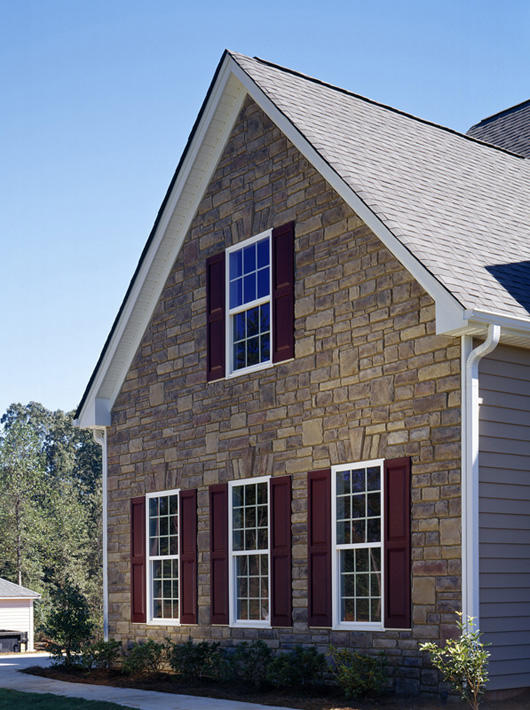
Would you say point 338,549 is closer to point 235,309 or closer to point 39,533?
point 235,309

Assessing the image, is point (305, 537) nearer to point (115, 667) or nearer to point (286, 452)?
point (286, 452)

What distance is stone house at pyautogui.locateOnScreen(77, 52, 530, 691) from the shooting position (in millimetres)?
10273

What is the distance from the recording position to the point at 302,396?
12.5 meters

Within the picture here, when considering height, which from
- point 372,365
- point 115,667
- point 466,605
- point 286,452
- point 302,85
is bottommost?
point 115,667

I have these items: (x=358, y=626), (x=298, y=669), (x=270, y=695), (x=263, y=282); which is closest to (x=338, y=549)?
(x=358, y=626)

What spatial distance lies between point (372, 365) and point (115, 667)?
22.5 feet

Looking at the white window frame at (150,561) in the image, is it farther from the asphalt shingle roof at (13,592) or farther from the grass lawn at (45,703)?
the asphalt shingle roof at (13,592)

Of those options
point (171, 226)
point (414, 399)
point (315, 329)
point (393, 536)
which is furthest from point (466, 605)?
point (171, 226)

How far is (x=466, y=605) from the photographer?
9.83m

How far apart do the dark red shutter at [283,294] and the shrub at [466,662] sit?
4.40m

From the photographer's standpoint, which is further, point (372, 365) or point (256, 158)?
point (256, 158)

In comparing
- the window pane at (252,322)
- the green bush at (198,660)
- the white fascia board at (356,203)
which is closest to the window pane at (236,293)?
the window pane at (252,322)

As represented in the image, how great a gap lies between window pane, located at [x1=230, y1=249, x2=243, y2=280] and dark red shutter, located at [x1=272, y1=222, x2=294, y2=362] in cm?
94

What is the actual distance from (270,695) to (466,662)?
2766 millimetres
